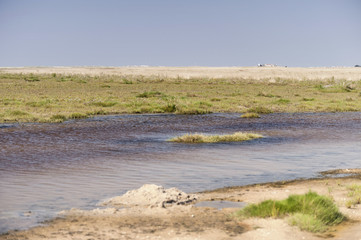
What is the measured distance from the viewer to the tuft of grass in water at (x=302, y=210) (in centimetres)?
845

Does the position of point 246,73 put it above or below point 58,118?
above

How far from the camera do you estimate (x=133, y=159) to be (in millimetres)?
15266

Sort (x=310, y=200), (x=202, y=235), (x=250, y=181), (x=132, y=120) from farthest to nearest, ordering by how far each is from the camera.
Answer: (x=132, y=120)
(x=250, y=181)
(x=310, y=200)
(x=202, y=235)

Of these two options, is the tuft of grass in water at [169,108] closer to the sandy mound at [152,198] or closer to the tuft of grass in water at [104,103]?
the tuft of grass in water at [104,103]

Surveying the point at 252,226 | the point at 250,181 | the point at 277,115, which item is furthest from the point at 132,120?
the point at 252,226

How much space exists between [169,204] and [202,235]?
181 cm

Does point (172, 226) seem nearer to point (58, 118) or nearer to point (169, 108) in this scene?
point (58, 118)

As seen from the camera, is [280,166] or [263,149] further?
[263,149]

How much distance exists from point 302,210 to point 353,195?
78.4 inches

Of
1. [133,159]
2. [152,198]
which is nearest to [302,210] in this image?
[152,198]

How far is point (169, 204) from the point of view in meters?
9.64

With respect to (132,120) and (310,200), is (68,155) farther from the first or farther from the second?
(132,120)

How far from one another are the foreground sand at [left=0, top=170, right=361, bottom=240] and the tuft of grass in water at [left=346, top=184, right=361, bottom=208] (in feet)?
0.39

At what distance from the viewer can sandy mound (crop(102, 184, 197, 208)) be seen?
9.68 m
